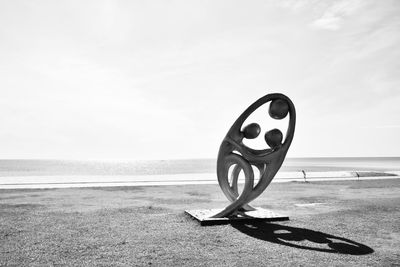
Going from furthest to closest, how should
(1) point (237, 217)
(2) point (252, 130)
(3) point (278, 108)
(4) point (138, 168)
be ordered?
(4) point (138, 168), (1) point (237, 217), (2) point (252, 130), (3) point (278, 108)

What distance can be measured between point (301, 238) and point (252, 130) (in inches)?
131

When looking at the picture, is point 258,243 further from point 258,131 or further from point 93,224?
point 93,224

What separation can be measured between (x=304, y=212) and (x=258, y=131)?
3792mm

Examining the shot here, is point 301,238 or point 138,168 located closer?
point 301,238

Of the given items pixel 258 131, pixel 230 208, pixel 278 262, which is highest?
pixel 258 131

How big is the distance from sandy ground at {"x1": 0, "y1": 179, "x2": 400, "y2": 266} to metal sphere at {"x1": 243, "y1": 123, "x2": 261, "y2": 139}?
258 centimetres

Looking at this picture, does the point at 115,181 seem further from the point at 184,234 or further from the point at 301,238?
the point at 301,238

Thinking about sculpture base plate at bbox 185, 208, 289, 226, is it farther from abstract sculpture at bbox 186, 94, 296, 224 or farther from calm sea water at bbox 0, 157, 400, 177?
calm sea water at bbox 0, 157, 400, 177

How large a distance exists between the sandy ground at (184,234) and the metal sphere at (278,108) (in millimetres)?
3184

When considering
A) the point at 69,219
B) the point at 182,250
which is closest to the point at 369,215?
the point at 182,250

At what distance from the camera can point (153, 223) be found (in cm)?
1063

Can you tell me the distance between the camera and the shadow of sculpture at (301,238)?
8008 mm

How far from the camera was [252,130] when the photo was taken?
10695 millimetres

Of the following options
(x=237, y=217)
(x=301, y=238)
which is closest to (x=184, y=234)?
(x=237, y=217)
